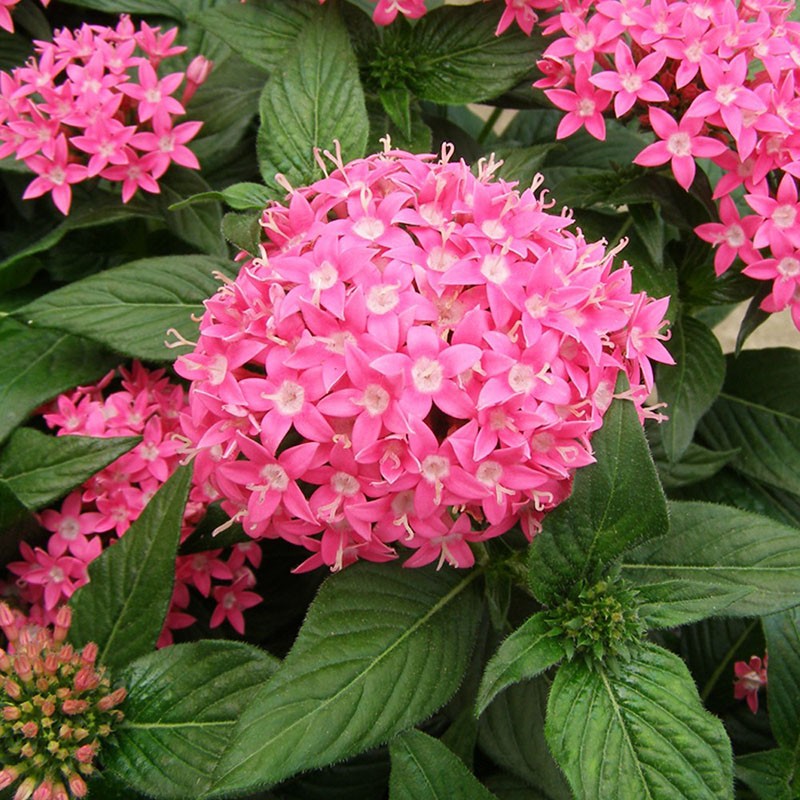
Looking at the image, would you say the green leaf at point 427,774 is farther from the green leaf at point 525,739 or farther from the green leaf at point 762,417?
the green leaf at point 762,417

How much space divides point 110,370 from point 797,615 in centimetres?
96

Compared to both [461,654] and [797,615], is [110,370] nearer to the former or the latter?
[461,654]

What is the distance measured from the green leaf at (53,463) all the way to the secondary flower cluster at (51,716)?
173 millimetres

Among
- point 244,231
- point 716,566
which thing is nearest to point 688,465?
point 716,566

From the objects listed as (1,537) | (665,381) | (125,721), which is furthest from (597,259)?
(1,537)

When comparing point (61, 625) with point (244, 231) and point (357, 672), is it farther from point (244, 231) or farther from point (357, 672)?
point (244, 231)

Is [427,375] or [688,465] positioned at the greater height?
[427,375]

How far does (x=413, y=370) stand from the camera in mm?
718

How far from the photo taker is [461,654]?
2.98ft

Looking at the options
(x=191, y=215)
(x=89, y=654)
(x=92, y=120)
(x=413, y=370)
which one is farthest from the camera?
(x=191, y=215)

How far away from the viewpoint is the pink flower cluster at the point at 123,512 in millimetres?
1087

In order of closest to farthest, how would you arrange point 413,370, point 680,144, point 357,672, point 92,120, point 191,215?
point 413,370
point 357,672
point 680,144
point 92,120
point 191,215

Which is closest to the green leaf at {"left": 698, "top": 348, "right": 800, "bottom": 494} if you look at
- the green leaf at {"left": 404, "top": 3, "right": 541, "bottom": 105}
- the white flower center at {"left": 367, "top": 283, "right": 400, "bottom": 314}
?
the green leaf at {"left": 404, "top": 3, "right": 541, "bottom": 105}

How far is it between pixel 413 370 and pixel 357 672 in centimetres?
30
